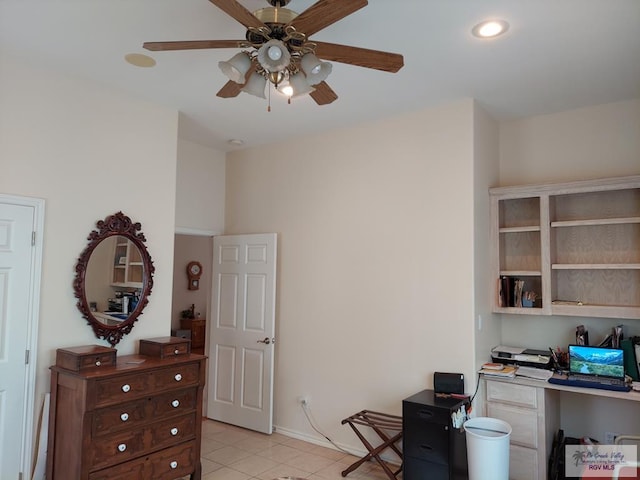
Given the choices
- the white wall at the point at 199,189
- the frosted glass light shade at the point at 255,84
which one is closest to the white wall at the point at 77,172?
the white wall at the point at 199,189

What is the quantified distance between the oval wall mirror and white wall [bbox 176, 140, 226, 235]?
3.95ft

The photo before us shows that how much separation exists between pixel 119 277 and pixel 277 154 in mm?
2114

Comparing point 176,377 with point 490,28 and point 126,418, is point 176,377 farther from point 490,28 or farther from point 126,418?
point 490,28

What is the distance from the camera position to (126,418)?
2.97 m

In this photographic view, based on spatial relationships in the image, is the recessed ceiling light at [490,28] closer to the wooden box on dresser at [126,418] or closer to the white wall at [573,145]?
the white wall at [573,145]

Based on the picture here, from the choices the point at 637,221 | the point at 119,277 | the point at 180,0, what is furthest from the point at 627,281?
the point at 119,277

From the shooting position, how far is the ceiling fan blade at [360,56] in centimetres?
213

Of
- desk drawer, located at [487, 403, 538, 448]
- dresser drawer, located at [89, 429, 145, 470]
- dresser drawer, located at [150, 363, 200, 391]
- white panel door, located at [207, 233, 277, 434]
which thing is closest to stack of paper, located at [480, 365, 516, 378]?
desk drawer, located at [487, 403, 538, 448]

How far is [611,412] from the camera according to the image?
3.60 metres

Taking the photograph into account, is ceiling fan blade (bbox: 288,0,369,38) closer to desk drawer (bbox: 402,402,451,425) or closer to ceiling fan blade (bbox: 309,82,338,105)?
ceiling fan blade (bbox: 309,82,338,105)

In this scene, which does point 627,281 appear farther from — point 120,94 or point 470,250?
point 120,94

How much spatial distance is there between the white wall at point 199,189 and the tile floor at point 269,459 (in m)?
2.15

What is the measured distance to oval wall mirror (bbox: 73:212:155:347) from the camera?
329 centimetres

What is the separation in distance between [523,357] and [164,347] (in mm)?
2752
